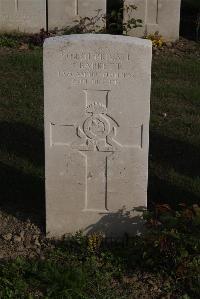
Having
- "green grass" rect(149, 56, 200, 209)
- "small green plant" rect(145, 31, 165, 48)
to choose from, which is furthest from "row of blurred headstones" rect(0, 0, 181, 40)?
"green grass" rect(149, 56, 200, 209)

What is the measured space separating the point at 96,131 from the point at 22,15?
604cm

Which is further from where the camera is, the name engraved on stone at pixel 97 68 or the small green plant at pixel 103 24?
the small green plant at pixel 103 24

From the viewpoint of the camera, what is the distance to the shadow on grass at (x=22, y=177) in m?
6.00

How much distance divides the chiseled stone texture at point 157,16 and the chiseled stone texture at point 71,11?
42cm

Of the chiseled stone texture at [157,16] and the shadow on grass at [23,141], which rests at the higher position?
the chiseled stone texture at [157,16]

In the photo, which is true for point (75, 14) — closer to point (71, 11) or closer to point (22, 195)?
point (71, 11)

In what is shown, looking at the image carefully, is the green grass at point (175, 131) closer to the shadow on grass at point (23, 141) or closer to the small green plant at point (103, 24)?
the small green plant at point (103, 24)

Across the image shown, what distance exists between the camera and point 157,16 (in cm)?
1090

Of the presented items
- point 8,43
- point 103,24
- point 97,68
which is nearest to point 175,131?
point 97,68

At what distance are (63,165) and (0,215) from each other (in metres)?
0.81

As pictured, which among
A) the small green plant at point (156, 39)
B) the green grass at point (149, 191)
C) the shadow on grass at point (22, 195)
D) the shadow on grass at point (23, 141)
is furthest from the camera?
the small green plant at point (156, 39)

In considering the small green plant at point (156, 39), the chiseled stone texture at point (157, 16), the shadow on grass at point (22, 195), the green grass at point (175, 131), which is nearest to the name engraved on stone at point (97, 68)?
the shadow on grass at point (22, 195)

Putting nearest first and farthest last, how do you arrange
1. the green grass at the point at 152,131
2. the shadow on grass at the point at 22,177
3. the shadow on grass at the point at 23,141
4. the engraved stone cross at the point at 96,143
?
1. the engraved stone cross at the point at 96,143
2. the shadow on grass at the point at 22,177
3. the green grass at the point at 152,131
4. the shadow on grass at the point at 23,141

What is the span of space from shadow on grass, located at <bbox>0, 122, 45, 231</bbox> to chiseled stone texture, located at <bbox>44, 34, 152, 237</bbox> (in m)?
0.46
